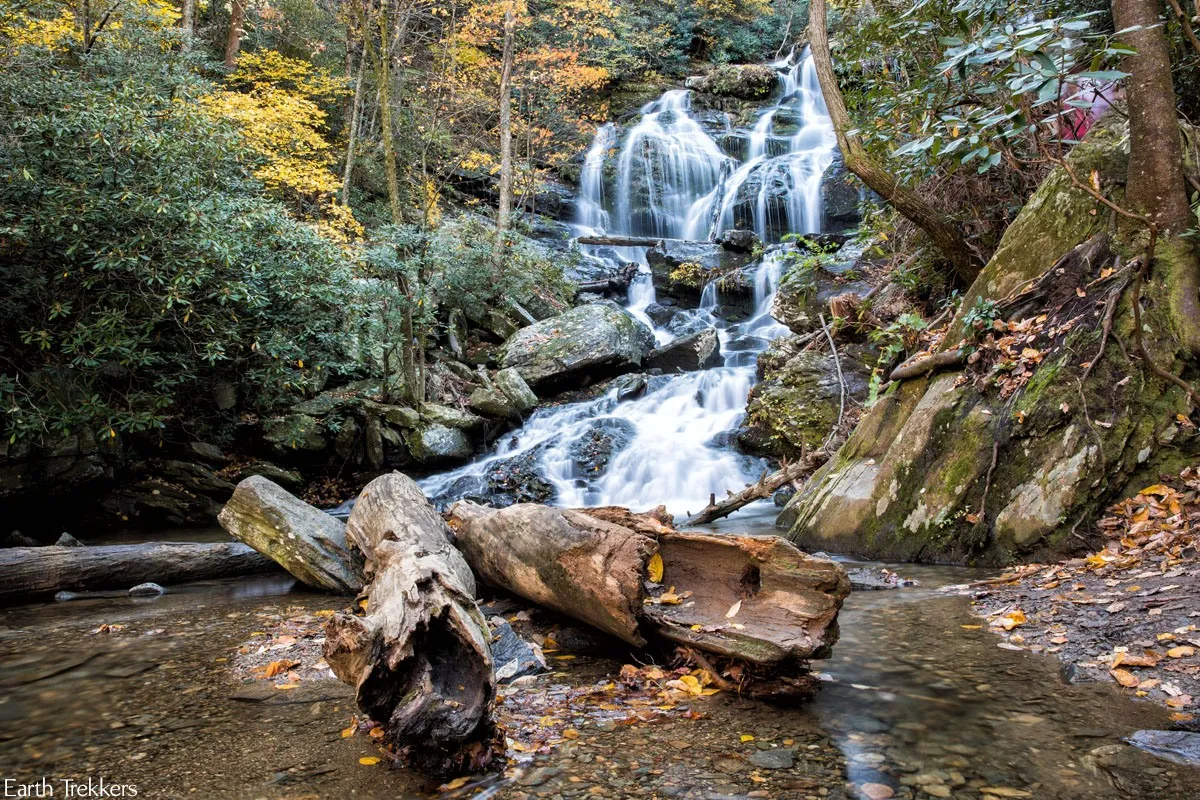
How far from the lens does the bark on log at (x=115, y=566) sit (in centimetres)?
573

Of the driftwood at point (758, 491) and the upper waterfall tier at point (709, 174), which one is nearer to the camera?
the driftwood at point (758, 491)

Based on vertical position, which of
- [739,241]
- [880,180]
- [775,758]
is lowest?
[775,758]

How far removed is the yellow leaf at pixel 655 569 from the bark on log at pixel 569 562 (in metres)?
0.19

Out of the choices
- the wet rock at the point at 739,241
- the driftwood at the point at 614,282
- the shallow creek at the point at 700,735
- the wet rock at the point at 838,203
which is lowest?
the shallow creek at the point at 700,735

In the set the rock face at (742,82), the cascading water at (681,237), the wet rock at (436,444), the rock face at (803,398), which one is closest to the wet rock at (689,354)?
the cascading water at (681,237)

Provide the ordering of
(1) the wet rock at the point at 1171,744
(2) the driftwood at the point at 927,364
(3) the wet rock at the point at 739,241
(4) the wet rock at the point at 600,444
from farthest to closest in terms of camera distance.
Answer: (3) the wet rock at the point at 739,241 < (4) the wet rock at the point at 600,444 < (2) the driftwood at the point at 927,364 < (1) the wet rock at the point at 1171,744

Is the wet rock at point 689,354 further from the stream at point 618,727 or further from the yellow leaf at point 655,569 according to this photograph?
the yellow leaf at point 655,569

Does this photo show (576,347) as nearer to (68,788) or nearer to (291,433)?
(291,433)

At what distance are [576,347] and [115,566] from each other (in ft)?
30.1

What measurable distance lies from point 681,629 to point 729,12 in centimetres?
3285

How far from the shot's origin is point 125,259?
7.23 m

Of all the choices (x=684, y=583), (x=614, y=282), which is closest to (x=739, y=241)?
(x=614, y=282)

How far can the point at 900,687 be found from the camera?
313cm

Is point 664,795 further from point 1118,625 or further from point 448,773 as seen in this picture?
point 1118,625
